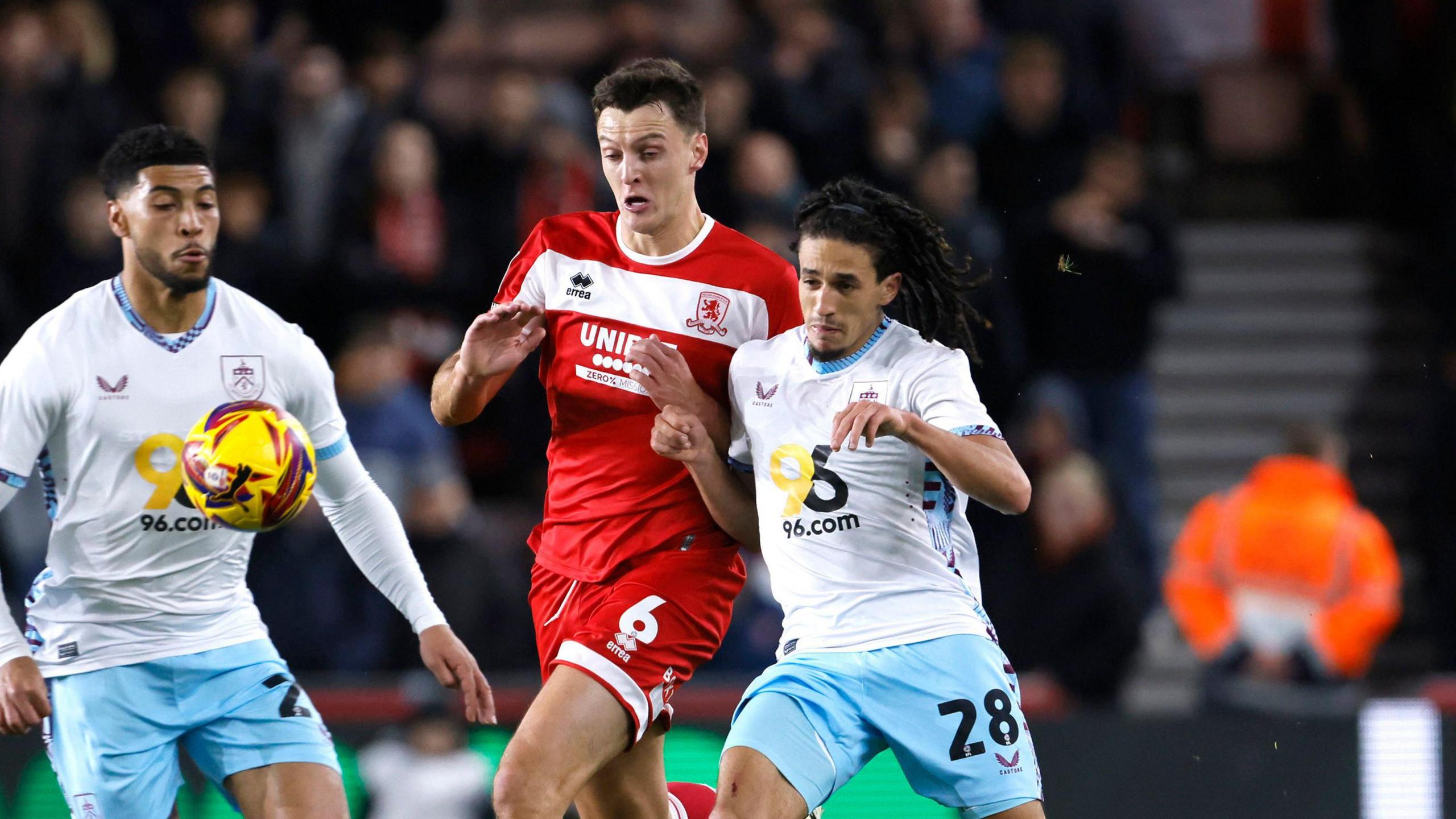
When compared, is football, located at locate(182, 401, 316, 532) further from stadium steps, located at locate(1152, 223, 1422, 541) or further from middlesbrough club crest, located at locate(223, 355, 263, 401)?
stadium steps, located at locate(1152, 223, 1422, 541)

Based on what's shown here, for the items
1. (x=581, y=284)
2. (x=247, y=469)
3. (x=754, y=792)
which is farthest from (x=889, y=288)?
(x=247, y=469)

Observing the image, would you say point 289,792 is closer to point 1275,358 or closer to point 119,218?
point 119,218

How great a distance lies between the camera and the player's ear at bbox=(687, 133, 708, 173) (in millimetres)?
5242

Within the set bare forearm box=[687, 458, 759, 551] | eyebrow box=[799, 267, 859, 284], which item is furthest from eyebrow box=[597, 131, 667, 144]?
bare forearm box=[687, 458, 759, 551]

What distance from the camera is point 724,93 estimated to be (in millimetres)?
9797

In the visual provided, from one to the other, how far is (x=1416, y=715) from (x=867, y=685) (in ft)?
13.1

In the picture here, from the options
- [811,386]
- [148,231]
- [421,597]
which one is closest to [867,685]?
[811,386]

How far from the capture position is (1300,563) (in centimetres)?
855

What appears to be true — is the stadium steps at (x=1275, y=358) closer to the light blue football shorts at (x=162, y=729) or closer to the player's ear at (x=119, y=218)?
the light blue football shorts at (x=162, y=729)

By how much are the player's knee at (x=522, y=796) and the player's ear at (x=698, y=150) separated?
5.59ft

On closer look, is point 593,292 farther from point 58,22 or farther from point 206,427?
point 58,22

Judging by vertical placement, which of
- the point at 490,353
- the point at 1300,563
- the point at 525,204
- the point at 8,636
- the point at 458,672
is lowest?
the point at 1300,563

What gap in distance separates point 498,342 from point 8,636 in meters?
1.47

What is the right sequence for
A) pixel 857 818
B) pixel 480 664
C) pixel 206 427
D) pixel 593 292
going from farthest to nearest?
pixel 480 664, pixel 857 818, pixel 593 292, pixel 206 427
